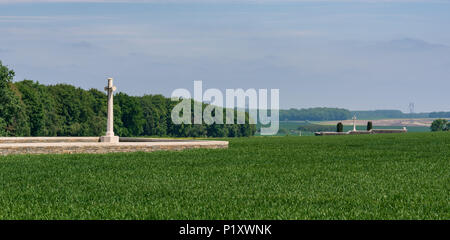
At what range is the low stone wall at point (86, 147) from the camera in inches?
1006

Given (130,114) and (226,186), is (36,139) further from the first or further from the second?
(130,114)

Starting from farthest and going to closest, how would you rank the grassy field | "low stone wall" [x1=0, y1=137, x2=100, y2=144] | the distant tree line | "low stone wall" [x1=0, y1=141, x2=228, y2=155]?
the distant tree line, "low stone wall" [x1=0, y1=137, x2=100, y2=144], "low stone wall" [x1=0, y1=141, x2=228, y2=155], the grassy field

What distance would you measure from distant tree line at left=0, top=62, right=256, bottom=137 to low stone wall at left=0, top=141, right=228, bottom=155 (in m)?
33.4

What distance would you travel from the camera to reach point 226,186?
1491 centimetres

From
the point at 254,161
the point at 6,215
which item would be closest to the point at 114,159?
the point at 254,161

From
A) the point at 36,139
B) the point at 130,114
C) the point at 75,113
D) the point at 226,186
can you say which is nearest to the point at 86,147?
the point at 36,139

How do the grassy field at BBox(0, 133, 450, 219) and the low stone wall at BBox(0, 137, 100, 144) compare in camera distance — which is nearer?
the grassy field at BBox(0, 133, 450, 219)

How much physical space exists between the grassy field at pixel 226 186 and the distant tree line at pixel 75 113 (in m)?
41.0

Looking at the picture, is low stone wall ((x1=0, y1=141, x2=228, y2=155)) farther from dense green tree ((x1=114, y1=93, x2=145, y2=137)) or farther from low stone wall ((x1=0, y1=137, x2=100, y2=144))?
dense green tree ((x1=114, y1=93, x2=145, y2=137))

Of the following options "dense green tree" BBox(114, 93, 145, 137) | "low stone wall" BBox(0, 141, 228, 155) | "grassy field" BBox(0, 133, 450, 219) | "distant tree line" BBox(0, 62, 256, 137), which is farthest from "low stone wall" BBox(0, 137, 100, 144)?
"dense green tree" BBox(114, 93, 145, 137)

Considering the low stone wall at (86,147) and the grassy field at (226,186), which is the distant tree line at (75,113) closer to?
the low stone wall at (86,147)

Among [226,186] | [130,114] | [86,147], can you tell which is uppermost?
[130,114]

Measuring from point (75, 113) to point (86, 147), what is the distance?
211ft

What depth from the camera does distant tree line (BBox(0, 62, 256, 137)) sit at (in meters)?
65.8
